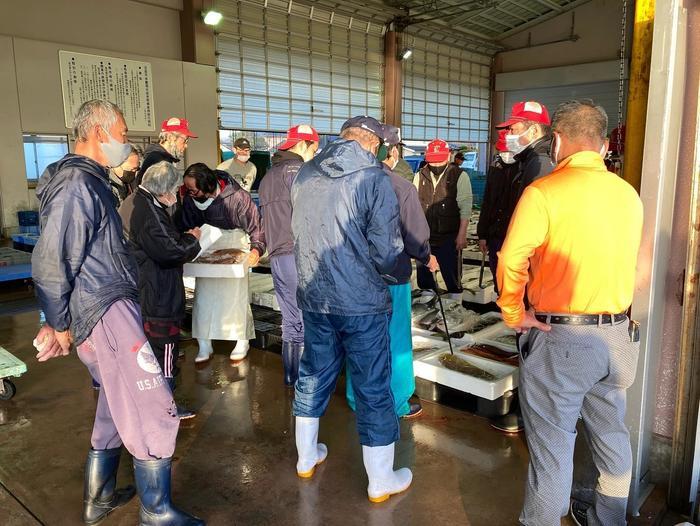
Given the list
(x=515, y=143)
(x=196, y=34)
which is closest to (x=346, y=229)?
(x=515, y=143)

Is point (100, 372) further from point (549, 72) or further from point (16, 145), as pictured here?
point (549, 72)

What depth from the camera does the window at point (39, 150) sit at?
32.4 feet

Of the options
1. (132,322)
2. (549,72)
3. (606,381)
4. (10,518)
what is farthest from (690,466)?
(549,72)

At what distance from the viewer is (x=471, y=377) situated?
11.8 ft

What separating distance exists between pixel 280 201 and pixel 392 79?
510 inches

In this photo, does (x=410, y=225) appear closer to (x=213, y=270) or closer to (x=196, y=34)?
(x=213, y=270)

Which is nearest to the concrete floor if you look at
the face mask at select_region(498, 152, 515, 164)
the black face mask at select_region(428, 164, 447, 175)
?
the face mask at select_region(498, 152, 515, 164)

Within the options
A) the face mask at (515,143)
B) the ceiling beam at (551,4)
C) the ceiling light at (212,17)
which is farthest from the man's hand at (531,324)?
the ceiling beam at (551,4)

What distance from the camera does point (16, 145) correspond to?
9.55 metres

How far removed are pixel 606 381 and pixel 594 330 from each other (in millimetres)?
241

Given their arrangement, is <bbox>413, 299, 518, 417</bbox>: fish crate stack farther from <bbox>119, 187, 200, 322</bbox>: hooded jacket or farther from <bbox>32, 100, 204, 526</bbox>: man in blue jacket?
<bbox>32, 100, 204, 526</bbox>: man in blue jacket

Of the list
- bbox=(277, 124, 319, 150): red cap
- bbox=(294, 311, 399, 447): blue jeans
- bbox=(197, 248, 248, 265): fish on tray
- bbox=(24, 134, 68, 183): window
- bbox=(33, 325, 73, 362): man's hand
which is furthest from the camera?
bbox=(24, 134, 68, 183): window

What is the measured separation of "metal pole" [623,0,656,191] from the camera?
2.59m

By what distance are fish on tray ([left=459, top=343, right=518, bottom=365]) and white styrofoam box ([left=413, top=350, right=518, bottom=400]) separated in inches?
Result: 2.7
